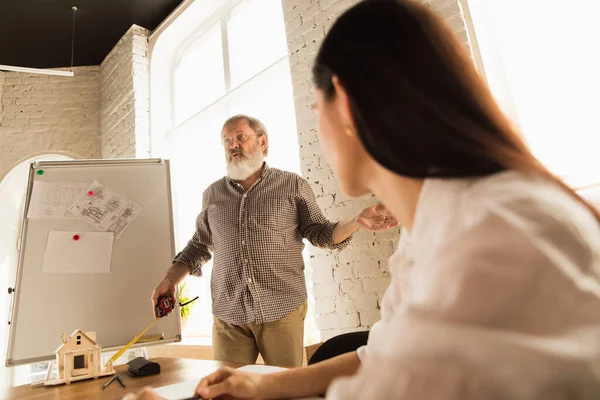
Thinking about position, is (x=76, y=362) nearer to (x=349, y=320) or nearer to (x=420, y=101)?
(x=349, y=320)

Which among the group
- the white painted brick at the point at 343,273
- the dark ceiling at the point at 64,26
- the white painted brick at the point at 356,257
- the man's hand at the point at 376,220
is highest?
the dark ceiling at the point at 64,26

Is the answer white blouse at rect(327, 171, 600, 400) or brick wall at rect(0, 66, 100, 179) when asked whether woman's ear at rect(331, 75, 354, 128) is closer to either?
white blouse at rect(327, 171, 600, 400)

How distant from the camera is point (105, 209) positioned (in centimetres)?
222

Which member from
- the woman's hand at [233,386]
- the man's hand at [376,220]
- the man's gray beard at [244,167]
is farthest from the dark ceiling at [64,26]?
the woman's hand at [233,386]

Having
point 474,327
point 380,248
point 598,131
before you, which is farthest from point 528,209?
point 380,248

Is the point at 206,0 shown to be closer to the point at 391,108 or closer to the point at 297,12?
the point at 297,12

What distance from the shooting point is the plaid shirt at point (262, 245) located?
1.72 metres

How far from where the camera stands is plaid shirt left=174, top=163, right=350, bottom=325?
5.65 feet

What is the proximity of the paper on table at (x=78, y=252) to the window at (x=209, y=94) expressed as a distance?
1066mm

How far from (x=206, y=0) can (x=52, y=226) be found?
2401 millimetres

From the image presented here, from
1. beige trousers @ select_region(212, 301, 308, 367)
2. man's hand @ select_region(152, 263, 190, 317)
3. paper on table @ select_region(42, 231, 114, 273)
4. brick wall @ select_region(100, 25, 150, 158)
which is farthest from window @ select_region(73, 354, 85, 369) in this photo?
brick wall @ select_region(100, 25, 150, 158)

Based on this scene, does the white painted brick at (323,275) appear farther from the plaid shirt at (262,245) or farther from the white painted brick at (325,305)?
the plaid shirt at (262,245)

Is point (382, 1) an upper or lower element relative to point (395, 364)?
upper

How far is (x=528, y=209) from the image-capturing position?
1.04 feet
